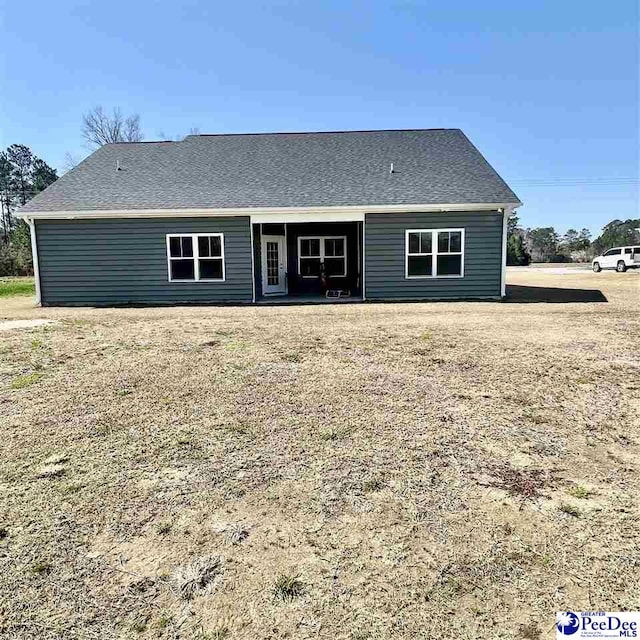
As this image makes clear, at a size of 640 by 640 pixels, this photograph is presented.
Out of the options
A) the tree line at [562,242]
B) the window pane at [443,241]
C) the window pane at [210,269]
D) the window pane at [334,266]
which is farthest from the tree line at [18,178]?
the window pane at [443,241]

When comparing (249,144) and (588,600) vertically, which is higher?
(249,144)

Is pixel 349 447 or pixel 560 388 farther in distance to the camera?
pixel 560 388

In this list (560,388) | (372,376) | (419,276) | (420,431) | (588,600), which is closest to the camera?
(588,600)

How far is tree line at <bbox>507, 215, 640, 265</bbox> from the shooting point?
47.4 m

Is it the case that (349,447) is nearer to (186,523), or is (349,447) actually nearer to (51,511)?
(186,523)

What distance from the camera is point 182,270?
13.3m

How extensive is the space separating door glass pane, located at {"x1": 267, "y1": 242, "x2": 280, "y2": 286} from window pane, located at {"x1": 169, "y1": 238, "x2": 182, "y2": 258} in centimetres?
312

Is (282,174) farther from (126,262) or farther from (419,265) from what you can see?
(126,262)

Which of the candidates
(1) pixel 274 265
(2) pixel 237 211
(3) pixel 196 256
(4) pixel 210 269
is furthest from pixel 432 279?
(3) pixel 196 256

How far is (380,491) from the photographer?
3053mm

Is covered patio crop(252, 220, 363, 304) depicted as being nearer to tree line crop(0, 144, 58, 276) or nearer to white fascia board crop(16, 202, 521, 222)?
white fascia board crop(16, 202, 521, 222)

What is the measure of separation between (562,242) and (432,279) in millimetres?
71155

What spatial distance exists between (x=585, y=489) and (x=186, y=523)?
97.6 inches

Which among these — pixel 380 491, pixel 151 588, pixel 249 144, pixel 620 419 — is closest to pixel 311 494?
pixel 380 491
